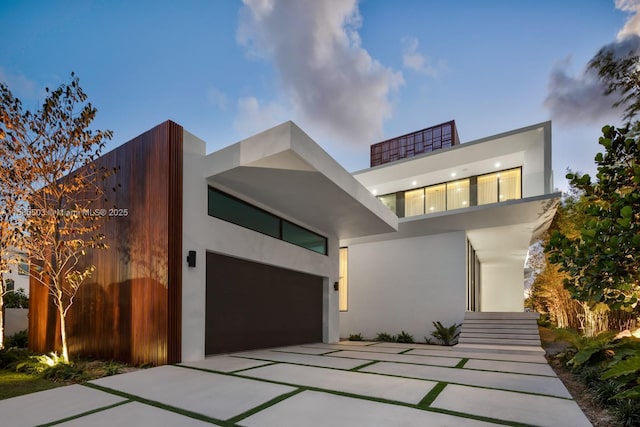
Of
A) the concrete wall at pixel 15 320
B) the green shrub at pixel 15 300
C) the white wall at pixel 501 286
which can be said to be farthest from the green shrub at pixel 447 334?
the green shrub at pixel 15 300

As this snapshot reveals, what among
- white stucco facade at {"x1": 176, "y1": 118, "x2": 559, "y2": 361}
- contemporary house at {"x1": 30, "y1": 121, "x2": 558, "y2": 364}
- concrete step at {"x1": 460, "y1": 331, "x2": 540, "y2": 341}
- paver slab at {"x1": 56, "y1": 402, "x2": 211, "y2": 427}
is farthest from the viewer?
concrete step at {"x1": 460, "y1": 331, "x2": 540, "y2": 341}

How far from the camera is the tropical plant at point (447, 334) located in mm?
10508

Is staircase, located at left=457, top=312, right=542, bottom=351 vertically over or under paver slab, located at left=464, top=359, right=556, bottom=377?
under

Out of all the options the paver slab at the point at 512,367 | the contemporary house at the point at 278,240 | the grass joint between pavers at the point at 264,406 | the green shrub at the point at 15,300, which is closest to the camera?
the grass joint between pavers at the point at 264,406

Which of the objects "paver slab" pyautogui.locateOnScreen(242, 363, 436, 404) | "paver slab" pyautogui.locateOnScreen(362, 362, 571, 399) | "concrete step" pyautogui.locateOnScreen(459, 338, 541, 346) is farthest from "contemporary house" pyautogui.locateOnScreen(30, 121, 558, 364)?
"paver slab" pyautogui.locateOnScreen(362, 362, 571, 399)

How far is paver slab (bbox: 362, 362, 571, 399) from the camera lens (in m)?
4.34

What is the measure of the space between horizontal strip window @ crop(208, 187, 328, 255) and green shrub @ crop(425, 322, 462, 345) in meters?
4.22

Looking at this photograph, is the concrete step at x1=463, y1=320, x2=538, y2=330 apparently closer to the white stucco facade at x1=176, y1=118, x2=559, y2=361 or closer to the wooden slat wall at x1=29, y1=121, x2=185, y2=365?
the white stucco facade at x1=176, y1=118, x2=559, y2=361

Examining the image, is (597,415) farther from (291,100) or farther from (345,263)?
(291,100)

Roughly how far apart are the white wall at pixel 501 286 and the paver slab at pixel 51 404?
17071 millimetres

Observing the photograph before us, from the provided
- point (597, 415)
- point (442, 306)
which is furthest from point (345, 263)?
point (597, 415)

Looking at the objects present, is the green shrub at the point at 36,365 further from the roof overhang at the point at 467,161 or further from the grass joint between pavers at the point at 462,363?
the roof overhang at the point at 467,161

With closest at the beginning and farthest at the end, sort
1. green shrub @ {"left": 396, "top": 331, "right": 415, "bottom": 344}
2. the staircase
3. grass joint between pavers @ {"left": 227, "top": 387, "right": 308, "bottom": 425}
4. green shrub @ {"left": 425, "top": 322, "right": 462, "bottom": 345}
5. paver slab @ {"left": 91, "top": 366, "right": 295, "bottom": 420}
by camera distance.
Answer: grass joint between pavers @ {"left": 227, "top": 387, "right": 308, "bottom": 425}
paver slab @ {"left": 91, "top": 366, "right": 295, "bottom": 420}
the staircase
green shrub @ {"left": 425, "top": 322, "right": 462, "bottom": 345}
green shrub @ {"left": 396, "top": 331, "right": 415, "bottom": 344}

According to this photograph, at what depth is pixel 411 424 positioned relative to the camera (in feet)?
9.55
